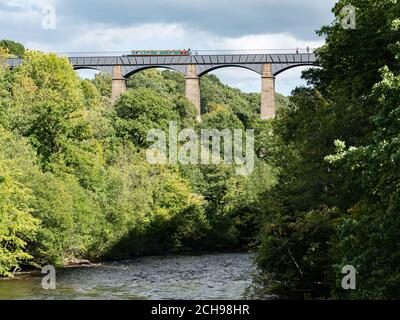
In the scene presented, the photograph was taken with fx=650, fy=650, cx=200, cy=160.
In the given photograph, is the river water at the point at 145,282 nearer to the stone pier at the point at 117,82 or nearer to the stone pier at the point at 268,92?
the stone pier at the point at 268,92

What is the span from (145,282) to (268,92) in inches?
1798

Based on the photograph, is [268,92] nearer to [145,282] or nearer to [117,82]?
[117,82]

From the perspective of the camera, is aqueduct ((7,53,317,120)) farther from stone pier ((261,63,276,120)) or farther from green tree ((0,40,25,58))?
green tree ((0,40,25,58))

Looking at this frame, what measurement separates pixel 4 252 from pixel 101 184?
14033mm

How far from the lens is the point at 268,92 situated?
69562mm

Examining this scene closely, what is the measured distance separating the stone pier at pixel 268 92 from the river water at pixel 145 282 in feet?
117

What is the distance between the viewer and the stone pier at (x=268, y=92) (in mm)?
69125

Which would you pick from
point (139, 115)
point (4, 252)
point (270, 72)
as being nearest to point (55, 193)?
point (4, 252)

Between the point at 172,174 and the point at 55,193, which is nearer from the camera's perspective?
the point at 55,193

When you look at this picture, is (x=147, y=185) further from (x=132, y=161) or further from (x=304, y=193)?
(x=304, y=193)

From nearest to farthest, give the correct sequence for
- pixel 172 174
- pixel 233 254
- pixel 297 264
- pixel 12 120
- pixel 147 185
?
pixel 297 264 → pixel 12 120 → pixel 233 254 → pixel 147 185 → pixel 172 174

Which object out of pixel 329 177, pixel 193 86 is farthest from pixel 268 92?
pixel 329 177

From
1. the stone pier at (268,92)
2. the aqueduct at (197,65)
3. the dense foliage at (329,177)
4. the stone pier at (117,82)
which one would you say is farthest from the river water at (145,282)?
the stone pier at (117,82)
